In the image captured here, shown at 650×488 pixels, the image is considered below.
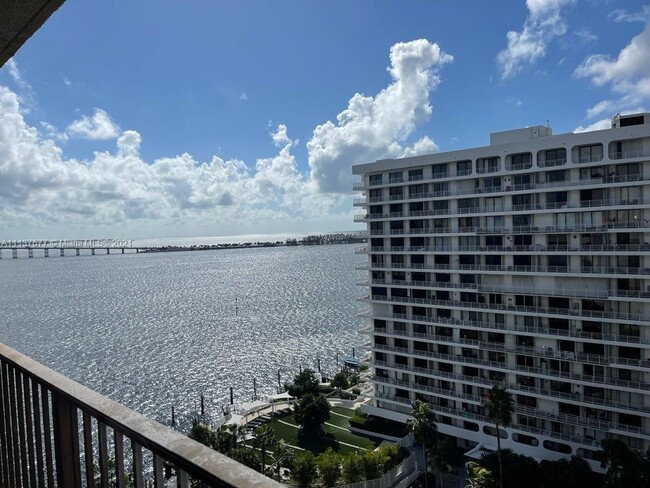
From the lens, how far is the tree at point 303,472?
31750 millimetres

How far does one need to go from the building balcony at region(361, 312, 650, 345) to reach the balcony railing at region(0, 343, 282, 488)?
38234 mm

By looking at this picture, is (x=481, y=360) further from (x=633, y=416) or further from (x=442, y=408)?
(x=633, y=416)

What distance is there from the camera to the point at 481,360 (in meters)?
40.0

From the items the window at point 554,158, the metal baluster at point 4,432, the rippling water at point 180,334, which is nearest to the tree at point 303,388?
the rippling water at point 180,334

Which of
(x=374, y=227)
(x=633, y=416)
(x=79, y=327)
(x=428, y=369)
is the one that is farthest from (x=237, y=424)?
(x=79, y=327)

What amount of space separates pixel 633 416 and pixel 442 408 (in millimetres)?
14251

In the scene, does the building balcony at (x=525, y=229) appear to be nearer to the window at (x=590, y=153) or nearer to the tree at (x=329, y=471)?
the window at (x=590, y=153)

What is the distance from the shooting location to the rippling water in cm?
6150

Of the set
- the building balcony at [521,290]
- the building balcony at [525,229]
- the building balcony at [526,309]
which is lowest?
the building balcony at [526,309]

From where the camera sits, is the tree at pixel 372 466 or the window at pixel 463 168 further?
the window at pixel 463 168

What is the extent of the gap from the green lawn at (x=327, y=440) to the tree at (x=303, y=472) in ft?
28.7

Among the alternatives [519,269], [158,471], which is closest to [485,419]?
[519,269]

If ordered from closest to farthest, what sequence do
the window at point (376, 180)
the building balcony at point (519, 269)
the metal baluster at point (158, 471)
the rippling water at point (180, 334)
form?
1. the metal baluster at point (158, 471)
2. the building balcony at point (519, 269)
3. the window at point (376, 180)
4. the rippling water at point (180, 334)

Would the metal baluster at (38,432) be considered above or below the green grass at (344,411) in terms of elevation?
→ above
